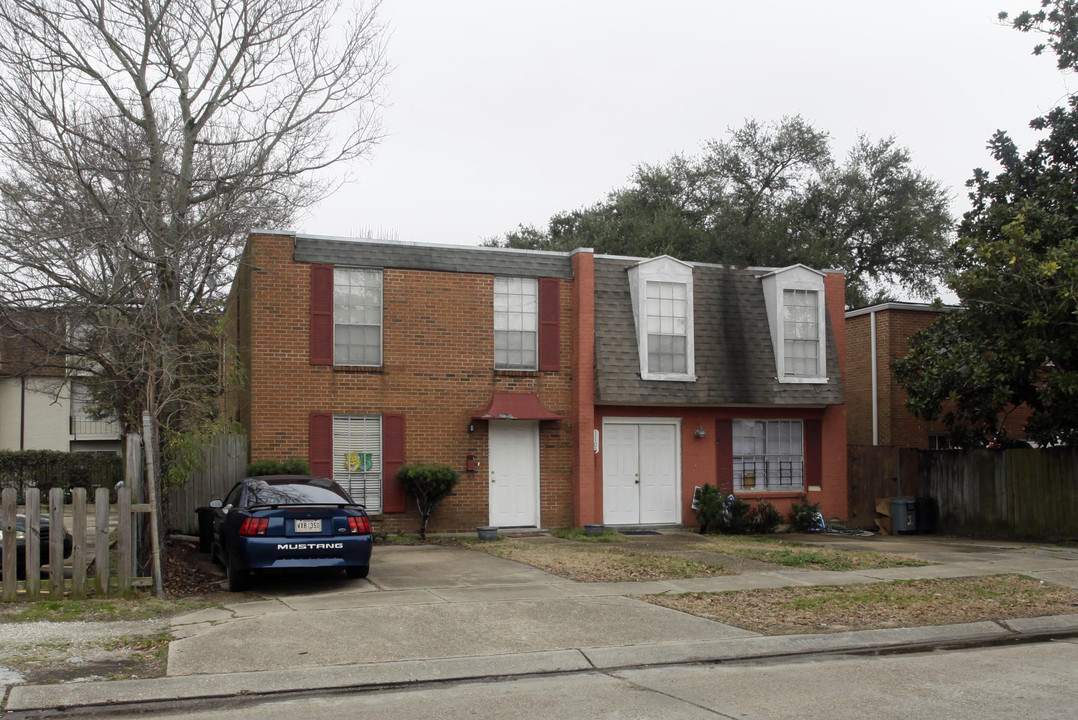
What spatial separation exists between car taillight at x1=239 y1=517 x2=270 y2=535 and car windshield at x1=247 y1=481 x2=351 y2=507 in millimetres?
276

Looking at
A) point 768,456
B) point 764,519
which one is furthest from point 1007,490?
point 764,519

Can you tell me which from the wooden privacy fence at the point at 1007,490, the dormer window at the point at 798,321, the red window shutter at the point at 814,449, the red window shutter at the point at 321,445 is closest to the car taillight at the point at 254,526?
the red window shutter at the point at 321,445

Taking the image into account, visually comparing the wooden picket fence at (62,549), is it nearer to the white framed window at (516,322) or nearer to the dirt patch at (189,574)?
the dirt patch at (189,574)

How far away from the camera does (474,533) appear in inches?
724

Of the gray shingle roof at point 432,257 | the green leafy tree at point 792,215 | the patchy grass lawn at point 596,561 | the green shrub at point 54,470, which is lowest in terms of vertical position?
the patchy grass lawn at point 596,561

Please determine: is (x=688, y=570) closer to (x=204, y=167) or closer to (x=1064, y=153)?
(x=204, y=167)

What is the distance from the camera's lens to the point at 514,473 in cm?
1889

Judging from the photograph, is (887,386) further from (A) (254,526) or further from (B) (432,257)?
(A) (254,526)

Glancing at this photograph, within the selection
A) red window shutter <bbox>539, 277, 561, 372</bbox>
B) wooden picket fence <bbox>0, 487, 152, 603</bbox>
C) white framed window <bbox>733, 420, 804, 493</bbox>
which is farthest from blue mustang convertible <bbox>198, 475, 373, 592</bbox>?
white framed window <bbox>733, 420, 804, 493</bbox>

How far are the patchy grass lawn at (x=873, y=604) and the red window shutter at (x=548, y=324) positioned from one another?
8.37 meters

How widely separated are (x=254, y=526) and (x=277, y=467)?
5606 mm

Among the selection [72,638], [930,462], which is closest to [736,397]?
[930,462]

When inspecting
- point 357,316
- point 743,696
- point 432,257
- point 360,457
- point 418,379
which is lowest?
point 743,696

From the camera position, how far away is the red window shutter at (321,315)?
1766 cm
